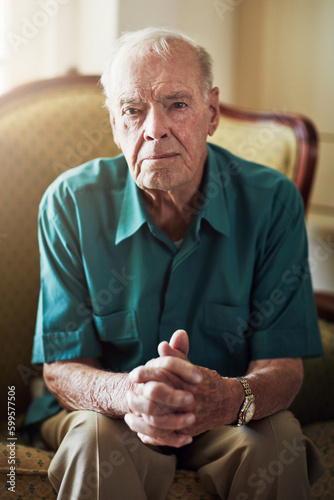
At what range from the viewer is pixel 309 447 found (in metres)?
1.08

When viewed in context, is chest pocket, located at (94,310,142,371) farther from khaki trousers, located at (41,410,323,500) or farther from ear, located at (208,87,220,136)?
ear, located at (208,87,220,136)

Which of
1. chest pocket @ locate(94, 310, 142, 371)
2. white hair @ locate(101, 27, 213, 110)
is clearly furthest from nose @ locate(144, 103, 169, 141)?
chest pocket @ locate(94, 310, 142, 371)

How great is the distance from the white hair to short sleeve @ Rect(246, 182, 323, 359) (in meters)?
0.34

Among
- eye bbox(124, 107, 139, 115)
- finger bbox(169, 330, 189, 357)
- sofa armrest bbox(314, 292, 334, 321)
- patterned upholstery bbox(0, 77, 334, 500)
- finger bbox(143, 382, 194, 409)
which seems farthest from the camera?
sofa armrest bbox(314, 292, 334, 321)

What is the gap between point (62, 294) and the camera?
1195 mm

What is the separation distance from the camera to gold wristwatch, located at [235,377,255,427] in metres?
1.02

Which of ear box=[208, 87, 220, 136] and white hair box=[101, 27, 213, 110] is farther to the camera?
Answer: ear box=[208, 87, 220, 136]

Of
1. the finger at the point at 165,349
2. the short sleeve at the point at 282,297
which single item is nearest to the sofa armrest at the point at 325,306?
the short sleeve at the point at 282,297

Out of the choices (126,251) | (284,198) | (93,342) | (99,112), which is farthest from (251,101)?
(93,342)

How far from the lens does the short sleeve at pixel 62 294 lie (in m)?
1.18

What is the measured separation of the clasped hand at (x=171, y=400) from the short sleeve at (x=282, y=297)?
0.84 ft

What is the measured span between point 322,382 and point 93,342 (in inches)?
26.3

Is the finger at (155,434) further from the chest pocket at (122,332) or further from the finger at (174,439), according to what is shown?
the chest pocket at (122,332)

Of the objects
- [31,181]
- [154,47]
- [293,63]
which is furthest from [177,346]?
[293,63]
